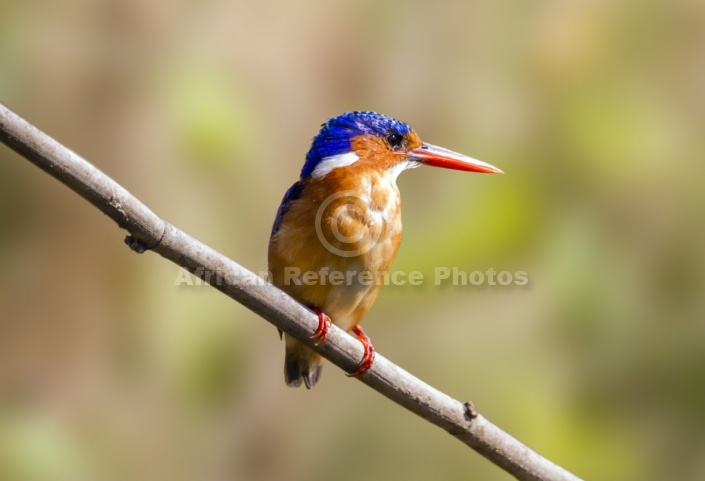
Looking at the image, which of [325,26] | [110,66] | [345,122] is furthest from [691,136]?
[110,66]

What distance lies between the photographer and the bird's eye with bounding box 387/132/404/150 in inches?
80.7

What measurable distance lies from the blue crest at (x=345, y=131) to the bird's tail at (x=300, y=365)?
47 cm

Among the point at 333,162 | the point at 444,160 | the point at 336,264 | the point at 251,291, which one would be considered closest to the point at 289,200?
the point at 333,162

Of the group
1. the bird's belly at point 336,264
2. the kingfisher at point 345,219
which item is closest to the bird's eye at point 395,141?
the kingfisher at point 345,219

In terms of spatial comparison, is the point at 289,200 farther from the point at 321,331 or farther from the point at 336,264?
the point at 321,331

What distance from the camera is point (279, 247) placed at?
1.92 m

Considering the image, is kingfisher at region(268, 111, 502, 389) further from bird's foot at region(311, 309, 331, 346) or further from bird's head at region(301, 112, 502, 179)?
bird's foot at region(311, 309, 331, 346)

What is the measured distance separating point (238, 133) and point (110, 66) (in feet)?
1.69

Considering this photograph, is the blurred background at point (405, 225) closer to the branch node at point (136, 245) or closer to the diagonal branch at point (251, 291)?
the diagonal branch at point (251, 291)

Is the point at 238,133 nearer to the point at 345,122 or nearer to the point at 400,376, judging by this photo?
the point at 345,122

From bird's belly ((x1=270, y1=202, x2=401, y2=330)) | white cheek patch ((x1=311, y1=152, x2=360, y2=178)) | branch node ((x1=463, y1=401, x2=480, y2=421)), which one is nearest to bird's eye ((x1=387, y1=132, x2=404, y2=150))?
white cheek patch ((x1=311, y1=152, x2=360, y2=178))

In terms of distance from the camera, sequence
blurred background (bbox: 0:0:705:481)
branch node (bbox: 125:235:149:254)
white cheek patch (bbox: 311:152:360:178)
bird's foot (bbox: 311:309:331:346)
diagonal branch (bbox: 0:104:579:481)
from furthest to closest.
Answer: blurred background (bbox: 0:0:705:481) → white cheek patch (bbox: 311:152:360:178) → bird's foot (bbox: 311:309:331:346) → branch node (bbox: 125:235:149:254) → diagonal branch (bbox: 0:104:579:481)

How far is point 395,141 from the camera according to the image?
2.06 meters

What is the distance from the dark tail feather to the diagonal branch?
460 mm
